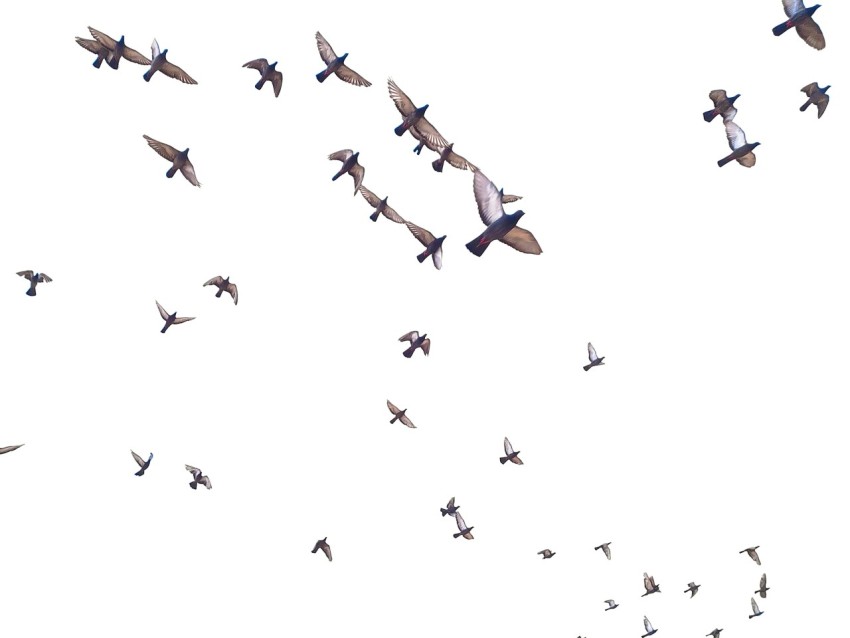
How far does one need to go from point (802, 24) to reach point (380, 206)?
45.4 feet

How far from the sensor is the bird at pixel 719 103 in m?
24.7

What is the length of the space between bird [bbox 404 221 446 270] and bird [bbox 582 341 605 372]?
40.5ft

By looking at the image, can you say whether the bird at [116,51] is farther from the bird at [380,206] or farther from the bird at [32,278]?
the bird at [32,278]

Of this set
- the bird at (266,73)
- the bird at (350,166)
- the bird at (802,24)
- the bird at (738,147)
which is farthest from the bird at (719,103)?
the bird at (266,73)

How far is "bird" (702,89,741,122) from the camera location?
24688mm

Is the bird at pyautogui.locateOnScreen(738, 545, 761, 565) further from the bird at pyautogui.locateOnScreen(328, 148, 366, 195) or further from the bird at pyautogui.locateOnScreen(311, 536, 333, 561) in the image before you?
the bird at pyautogui.locateOnScreen(328, 148, 366, 195)

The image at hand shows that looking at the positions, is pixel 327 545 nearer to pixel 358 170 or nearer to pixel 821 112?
pixel 358 170

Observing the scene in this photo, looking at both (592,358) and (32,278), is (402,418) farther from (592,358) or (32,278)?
(32,278)

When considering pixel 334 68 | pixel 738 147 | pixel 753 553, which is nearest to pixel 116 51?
pixel 334 68

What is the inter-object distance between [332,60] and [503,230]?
38.5 feet

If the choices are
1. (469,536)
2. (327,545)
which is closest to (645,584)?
(469,536)

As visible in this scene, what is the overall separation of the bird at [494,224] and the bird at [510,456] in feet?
53.7

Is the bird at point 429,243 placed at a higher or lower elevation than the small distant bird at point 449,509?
higher

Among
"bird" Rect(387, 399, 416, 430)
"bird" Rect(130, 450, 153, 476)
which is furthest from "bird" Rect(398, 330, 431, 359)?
"bird" Rect(130, 450, 153, 476)
